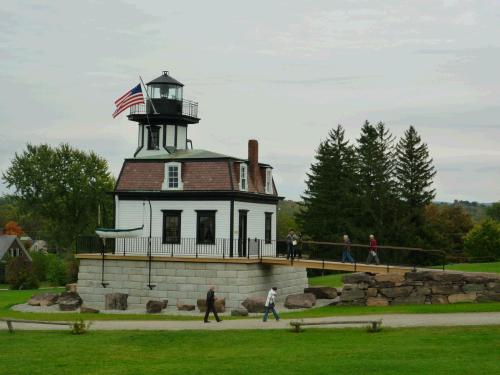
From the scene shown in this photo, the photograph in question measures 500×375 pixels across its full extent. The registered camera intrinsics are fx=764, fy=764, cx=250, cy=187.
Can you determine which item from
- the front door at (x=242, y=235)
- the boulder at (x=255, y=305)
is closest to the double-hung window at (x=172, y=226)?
the front door at (x=242, y=235)

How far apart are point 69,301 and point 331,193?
123 ft

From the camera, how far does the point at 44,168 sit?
254 ft

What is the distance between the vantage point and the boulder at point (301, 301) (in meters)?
37.1

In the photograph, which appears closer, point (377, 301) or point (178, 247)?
point (377, 301)

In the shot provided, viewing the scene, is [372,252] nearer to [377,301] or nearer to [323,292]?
[323,292]

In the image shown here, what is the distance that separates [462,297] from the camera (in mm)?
34031

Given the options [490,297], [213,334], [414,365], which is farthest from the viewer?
[490,297]

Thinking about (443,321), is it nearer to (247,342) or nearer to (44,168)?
(247,342)

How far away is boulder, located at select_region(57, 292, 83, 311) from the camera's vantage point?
3925 cm

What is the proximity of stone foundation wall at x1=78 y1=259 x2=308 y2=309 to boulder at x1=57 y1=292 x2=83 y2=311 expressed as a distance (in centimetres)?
44

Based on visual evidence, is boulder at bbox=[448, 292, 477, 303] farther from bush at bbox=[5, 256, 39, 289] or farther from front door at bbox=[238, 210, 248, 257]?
bush at bbox=[5, 256, 39, 289]

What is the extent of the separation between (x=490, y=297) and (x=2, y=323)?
20.8 m

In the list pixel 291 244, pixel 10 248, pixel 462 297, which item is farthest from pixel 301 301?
pixel 10 248

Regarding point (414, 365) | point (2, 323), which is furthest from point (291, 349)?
point (2, 323)
